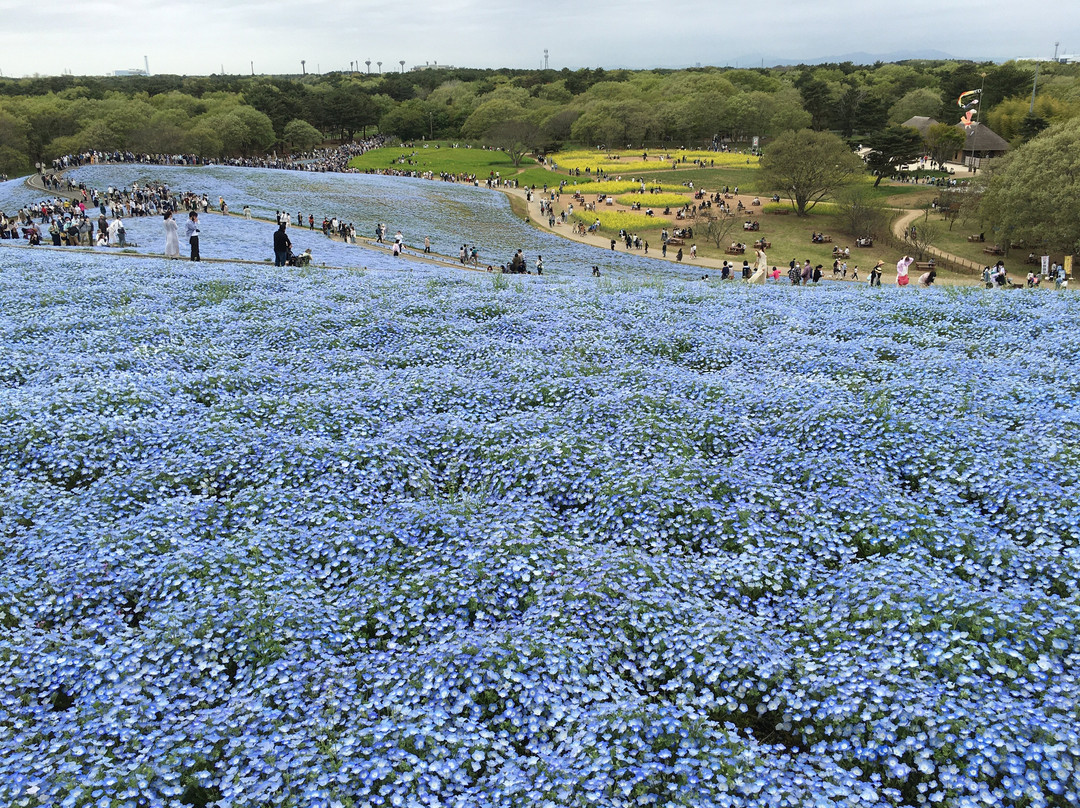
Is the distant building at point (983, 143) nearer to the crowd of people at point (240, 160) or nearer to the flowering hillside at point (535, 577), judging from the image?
the crowd of people at point (240, 160)

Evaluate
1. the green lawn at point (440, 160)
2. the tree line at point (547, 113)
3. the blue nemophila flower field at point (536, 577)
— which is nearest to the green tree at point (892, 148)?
the tree line at point (547, 113)

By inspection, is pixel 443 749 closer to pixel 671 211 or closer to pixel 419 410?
pixel 419 410

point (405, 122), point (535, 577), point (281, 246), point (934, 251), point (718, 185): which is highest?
point (405, 122)

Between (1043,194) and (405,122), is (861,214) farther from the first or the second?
(405,122)

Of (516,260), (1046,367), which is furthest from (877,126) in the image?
(1046,367)

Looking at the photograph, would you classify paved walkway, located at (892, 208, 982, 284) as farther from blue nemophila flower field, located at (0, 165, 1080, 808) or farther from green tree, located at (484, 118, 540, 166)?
green tree, located at (484, 118, 540, 166)

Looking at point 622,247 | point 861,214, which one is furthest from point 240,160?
point 861,214
